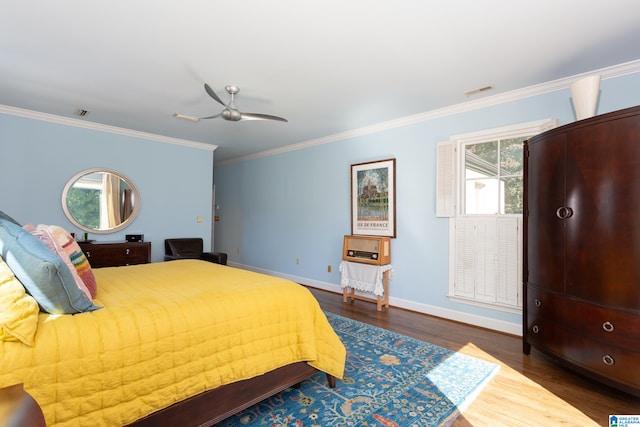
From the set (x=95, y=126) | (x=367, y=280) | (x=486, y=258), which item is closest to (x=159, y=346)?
(x=367, y=280)

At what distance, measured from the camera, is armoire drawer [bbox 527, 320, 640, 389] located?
2.01 m

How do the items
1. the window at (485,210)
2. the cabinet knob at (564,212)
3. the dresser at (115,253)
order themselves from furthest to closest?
the dresser at (115,253)
the window at (485,210)
the cabinet knob at (564,212)

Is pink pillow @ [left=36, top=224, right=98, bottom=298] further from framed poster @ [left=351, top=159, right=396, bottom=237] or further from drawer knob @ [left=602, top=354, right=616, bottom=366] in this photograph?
framed poster @ [left=351, top=159, right=396, bottom=237]

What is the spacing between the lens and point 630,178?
6.79 ft

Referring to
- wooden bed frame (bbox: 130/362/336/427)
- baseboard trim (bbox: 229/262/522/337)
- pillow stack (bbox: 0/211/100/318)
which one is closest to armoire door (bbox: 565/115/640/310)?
baseboard trim (bbox: 229/262/522/337)

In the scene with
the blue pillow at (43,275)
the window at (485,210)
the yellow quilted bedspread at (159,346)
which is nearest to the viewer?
the yellow quilted bedspread at (159,346)

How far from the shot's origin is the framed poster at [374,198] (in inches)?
174

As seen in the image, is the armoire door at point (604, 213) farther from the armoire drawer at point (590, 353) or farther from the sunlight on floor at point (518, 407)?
the sunlight on floor at point (518, 407)

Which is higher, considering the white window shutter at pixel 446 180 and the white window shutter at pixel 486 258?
the white window shutter at pixel 446 180

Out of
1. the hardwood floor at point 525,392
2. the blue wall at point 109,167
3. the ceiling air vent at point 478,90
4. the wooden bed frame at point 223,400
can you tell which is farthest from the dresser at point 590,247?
the blue wall at point 109,167

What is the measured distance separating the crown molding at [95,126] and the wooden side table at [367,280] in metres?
3.39

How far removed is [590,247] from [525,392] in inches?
43.9

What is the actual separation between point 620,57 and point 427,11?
1.86 metres

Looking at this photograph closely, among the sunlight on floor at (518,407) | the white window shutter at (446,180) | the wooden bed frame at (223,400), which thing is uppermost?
the white window shutter at (446,180)
